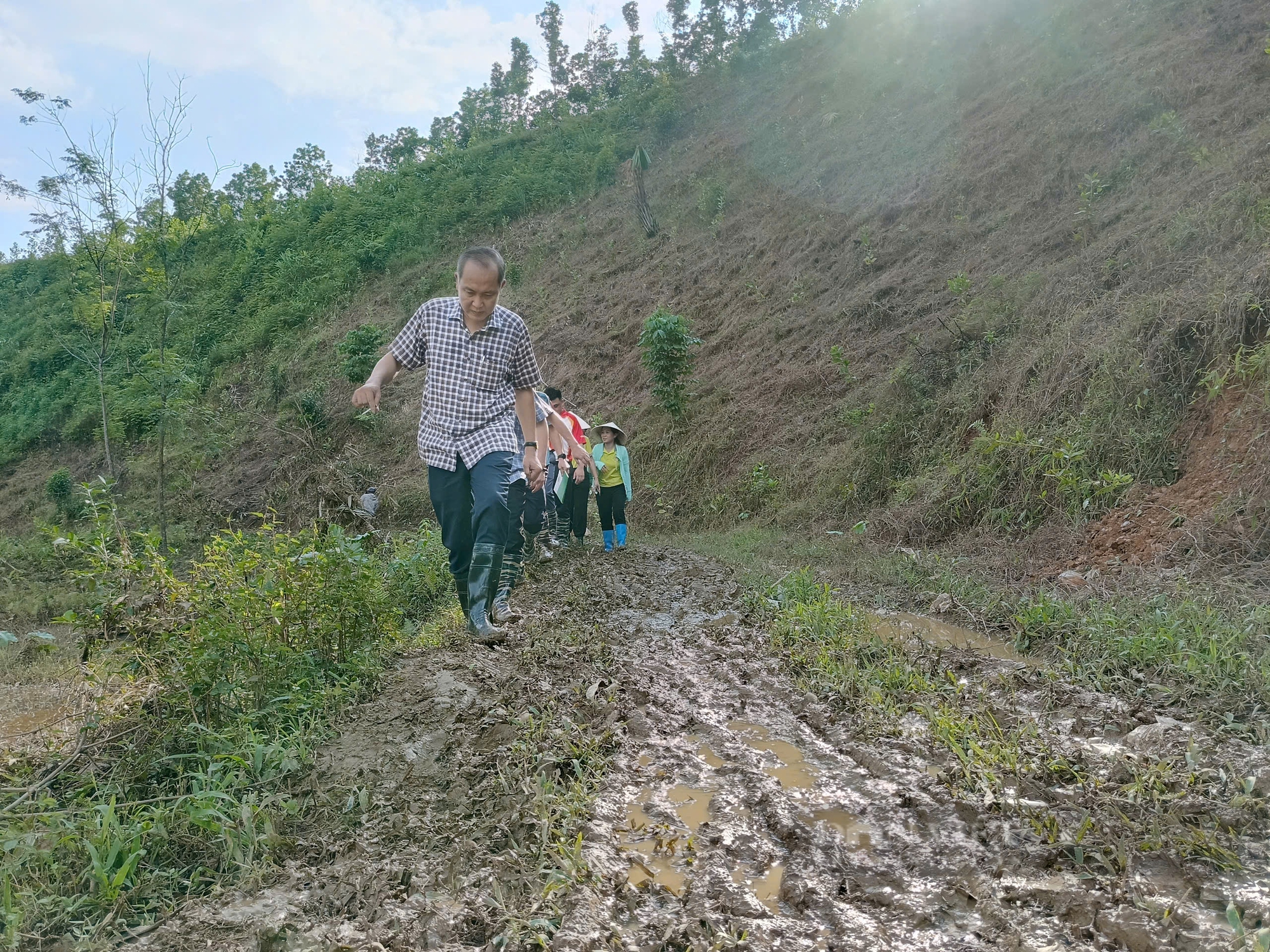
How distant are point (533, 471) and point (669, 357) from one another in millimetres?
10147

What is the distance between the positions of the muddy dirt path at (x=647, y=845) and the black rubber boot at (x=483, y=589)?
67 centimetres

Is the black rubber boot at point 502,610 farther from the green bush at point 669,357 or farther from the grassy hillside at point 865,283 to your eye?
the green bush at point 669,357

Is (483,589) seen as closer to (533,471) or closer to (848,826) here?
(533,471)

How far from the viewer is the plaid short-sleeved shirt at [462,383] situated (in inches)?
170

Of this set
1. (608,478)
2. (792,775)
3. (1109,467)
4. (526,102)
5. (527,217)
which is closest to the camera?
(792,775)

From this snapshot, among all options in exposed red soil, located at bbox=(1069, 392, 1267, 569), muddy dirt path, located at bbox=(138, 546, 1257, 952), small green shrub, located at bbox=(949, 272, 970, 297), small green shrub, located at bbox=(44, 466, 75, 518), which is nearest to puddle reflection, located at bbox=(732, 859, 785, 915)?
muddy dirt path, located at bbox=(138, 546, 1257, 952)

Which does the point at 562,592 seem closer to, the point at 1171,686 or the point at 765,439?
the point at 1171,686

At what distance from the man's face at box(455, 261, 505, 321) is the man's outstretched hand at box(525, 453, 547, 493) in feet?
3.11

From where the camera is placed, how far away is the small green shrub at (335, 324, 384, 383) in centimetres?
2238

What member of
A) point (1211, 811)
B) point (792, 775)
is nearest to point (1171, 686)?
point (1211, 811)

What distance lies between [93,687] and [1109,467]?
25.9ft

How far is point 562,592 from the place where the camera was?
20.0 ft

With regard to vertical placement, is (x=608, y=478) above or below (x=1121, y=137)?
below

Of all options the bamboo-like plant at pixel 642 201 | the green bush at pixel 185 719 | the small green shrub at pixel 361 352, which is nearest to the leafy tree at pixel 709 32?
the bamboo-like plant at pixel 642 201
